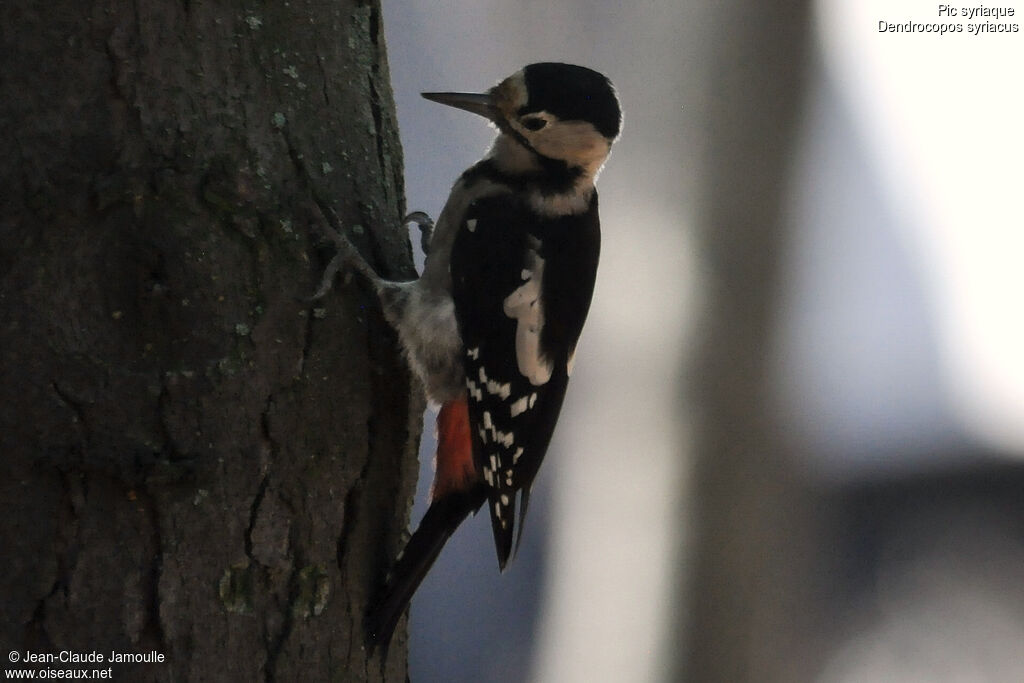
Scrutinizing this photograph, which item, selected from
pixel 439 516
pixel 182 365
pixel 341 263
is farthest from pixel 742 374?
pixel 182 365

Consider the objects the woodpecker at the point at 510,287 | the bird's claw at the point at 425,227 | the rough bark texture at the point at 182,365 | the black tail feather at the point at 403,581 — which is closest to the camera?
the rough bark texture at the point at 182,365

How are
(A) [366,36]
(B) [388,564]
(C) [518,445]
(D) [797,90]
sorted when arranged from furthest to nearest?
(D) [797,90]
(C) [518,445]
(A) [366,36]
(B) [388,564]

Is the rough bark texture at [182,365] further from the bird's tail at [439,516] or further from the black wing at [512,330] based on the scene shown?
the black wing at [512,330]

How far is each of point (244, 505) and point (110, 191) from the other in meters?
0.57

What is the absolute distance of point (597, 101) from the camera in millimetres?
2455

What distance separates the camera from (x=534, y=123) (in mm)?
2471

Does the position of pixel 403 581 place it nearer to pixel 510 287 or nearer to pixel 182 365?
pixel 182 365

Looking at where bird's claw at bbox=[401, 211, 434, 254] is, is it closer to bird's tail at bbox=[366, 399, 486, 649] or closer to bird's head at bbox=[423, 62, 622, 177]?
bird's head at bbox=[423, 62, 622, 177]

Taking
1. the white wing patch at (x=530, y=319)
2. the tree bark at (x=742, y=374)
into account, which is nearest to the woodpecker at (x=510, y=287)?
the white wing patch at (x=530, y=319)

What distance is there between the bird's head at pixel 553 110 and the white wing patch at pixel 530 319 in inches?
12.5

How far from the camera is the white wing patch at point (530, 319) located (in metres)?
2.37

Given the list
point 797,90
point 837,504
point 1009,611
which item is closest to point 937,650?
point 1009,611

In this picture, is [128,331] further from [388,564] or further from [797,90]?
[797,90]

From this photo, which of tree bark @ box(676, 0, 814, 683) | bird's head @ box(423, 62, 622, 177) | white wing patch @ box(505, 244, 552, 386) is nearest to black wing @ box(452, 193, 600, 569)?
white wing patch @ box(505, 244, 552, 386)
